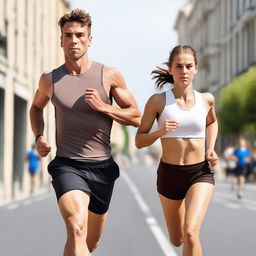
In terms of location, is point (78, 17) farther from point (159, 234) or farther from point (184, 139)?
point (159, 234)

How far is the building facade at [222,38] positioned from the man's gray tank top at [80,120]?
55593 mm

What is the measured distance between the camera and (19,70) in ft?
107

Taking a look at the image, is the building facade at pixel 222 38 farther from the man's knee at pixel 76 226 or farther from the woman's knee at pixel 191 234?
the man's knee at pixel 76 226

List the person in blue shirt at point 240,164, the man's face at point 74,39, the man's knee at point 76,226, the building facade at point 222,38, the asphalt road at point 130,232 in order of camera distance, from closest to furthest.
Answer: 1. the man's knee at point 76,226
2. the man's face at point 74,39
3. the asphalt road at point 130,232
4. the person in blue shirt at point 240,164
5. the building facade at point 222,38

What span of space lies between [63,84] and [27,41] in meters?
28.6

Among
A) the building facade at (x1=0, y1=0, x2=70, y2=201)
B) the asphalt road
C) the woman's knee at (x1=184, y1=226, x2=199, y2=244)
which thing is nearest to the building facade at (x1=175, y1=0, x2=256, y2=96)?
the building facade at (x1=0, y1=0, x2=70, y2=201)

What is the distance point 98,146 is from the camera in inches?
239

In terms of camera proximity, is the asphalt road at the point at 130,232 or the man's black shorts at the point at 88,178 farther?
the asphalt road at the point at 130,232

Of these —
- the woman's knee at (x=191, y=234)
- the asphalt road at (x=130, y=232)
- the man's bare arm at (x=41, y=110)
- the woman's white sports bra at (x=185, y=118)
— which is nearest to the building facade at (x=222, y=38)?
the asphalt road at (x=130, y=232)

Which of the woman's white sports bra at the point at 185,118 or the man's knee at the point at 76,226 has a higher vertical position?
the woman's white sports bra at the point at 185,118

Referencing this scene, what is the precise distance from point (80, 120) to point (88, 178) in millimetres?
405

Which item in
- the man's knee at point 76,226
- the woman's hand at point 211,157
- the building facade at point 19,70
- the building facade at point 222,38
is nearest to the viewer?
the man's knee at point 76,226

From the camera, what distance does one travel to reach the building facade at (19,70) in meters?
29.4

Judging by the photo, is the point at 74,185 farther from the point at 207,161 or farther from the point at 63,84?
the point at 207,161
